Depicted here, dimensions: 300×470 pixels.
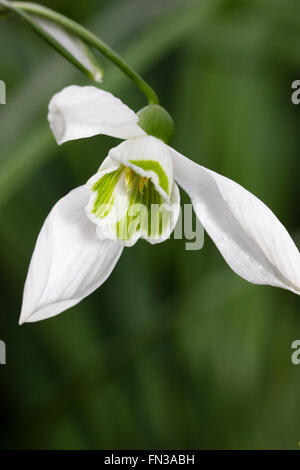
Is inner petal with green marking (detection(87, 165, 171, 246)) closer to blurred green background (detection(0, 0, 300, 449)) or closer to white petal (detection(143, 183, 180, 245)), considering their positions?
white petal (detection(143, 183, 180, 245))

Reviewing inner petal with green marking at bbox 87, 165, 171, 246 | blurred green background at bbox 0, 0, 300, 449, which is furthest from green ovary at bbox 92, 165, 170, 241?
blurred green background at bbox 0, 0, 300, 449

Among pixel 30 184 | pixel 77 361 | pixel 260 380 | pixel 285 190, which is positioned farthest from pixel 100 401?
pixel 285 190

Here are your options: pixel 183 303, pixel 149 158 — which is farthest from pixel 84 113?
pixel 183 303

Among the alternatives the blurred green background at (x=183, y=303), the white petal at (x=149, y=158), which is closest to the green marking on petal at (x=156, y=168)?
the white petal at (x=149, y=158)

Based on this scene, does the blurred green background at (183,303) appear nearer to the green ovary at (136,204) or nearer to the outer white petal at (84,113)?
the green ovary at (136,204)

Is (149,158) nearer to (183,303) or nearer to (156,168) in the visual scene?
(156,168)

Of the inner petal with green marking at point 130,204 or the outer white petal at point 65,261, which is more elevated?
the inner petal with green marking at point 130,204

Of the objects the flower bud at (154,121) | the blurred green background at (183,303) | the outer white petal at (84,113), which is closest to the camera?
the outer white petal at (84,113)
